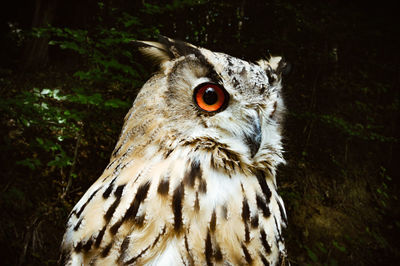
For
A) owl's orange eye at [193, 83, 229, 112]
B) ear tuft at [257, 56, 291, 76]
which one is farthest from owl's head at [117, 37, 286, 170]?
ear tuft at [257, 56, 291, 76]

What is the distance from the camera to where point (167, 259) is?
87 cm

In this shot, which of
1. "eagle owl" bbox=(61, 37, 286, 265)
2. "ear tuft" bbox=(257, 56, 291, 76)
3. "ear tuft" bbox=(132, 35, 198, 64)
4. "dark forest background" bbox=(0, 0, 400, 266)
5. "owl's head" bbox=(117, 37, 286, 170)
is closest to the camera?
"eagle owl" bbox=(61, 37, 286, 265)

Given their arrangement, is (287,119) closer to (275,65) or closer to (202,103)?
(275,65)

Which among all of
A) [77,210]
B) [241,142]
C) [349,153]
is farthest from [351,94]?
[77,210]

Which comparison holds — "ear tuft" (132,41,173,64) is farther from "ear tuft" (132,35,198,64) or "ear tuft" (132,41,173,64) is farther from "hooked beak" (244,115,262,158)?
"hooked beak" (244,115,262,158)

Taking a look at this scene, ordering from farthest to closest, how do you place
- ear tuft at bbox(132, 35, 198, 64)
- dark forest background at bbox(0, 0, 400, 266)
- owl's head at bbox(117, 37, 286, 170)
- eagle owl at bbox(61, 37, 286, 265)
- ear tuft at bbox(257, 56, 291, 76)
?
dark forest background at bbox(0, 0, 400, 266) < ear tuft at bbox(257, 56, 291, 76) < ear tuft at bbox(132, 35, 198, 64) < owl's head at bbox(117, 37, 286, 170) < eagle owl at bbox(61, 37, 286, 265)

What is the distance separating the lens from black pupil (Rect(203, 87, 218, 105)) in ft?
3.66

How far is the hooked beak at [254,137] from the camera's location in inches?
46.4

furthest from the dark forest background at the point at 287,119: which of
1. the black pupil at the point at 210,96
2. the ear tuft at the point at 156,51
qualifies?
the black pupil at the point at 210,96

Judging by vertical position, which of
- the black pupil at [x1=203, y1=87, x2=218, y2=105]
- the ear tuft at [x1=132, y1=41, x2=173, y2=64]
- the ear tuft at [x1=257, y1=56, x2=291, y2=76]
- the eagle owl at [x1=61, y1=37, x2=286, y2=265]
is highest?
the ear tuft at [x1=132, y1=41, x2=173, y2=64]

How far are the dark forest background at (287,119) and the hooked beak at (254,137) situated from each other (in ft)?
1.09

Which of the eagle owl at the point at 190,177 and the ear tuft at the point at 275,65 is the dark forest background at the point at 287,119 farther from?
the eagle owl at the point at 190,177

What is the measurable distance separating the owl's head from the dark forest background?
23 centimetres

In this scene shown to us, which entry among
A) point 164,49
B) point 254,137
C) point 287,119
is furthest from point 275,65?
point 164,49
